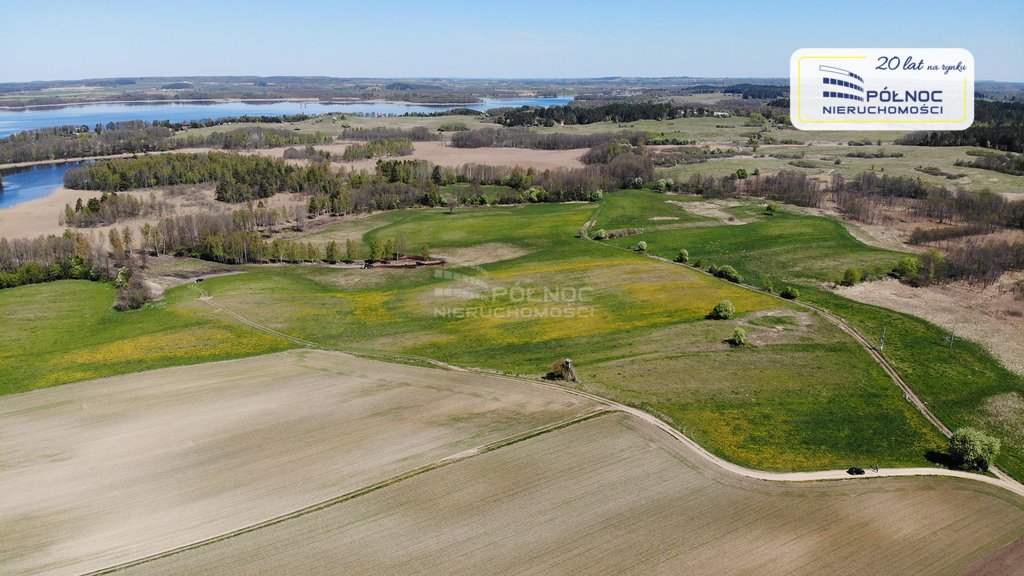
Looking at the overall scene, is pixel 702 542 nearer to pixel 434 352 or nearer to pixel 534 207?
pixel 434 352

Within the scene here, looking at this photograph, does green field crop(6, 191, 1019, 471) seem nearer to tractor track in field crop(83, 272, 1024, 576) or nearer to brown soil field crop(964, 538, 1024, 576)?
tractor track in field crop(83, 272, 1024, 576)

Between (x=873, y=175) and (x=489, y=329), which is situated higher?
(x=873, y=175)

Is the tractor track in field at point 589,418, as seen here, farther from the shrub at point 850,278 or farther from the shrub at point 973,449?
the shrub at point 850,278

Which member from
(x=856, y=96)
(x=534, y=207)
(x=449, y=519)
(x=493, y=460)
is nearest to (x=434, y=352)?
(x=493, y=460)

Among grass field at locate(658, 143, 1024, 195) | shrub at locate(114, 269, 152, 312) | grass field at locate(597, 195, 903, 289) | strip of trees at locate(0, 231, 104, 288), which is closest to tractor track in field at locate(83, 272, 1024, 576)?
grass field at locate(597, 195, 903, 289)

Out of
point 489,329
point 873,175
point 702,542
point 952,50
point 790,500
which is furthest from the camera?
point 873,175
